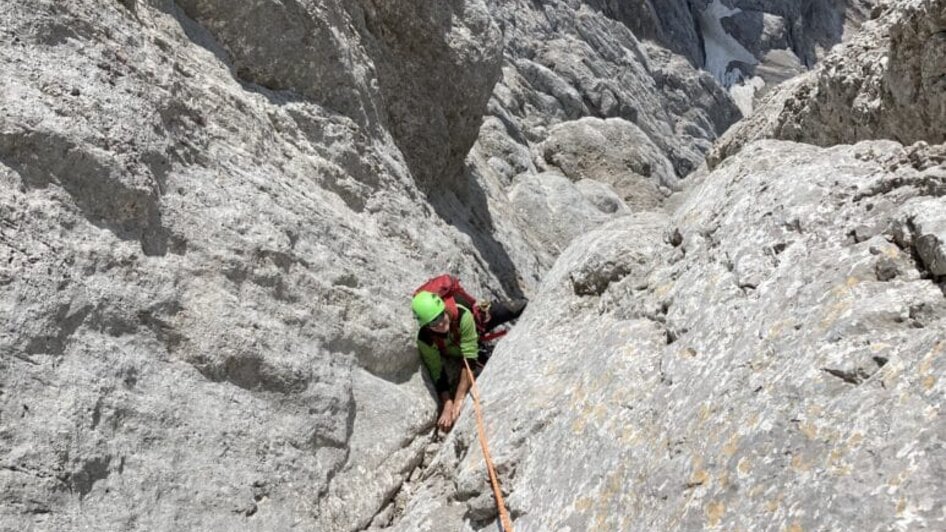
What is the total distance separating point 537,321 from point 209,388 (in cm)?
381

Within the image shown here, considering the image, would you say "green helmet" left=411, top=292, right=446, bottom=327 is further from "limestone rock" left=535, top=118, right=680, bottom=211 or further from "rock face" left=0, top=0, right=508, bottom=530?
"limestone rock" left=535, top=118, right=680, bottom=211

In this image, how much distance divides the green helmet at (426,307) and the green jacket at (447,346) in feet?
0.72

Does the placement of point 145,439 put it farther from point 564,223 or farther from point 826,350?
point 564,223

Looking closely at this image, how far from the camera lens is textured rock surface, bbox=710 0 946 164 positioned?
7910 mm

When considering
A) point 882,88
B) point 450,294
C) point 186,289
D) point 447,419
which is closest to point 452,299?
point 450,294

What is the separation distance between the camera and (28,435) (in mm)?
5703

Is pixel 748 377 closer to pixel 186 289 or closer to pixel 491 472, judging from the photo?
pixel 491 472

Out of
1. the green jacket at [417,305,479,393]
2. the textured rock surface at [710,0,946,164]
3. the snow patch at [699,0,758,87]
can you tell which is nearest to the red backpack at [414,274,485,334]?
the green jacket at [417,305,479,393]

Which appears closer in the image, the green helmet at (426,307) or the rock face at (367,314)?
the rock face at (367,314)

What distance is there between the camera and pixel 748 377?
538 cm

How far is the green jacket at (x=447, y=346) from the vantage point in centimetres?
938

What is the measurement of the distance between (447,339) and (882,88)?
232 inches

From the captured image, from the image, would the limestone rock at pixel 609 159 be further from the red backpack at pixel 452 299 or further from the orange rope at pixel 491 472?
the orange rope at pixel 491 472

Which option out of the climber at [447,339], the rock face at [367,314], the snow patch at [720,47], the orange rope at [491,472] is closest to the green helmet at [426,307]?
the climber at [447,339]
